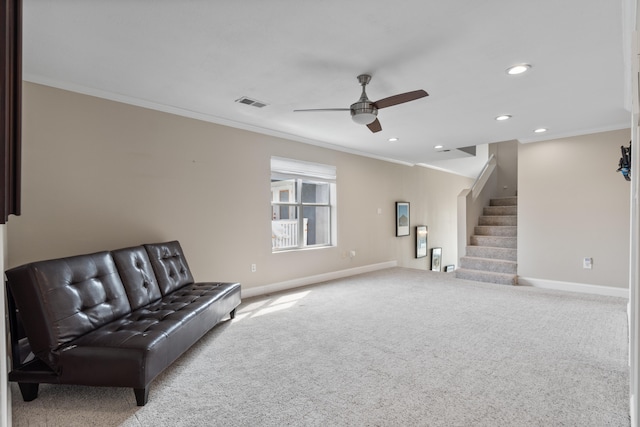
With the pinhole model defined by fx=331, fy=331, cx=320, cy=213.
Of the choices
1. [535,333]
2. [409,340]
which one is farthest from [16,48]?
[535,333]

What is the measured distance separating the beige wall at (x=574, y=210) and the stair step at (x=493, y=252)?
16.9 inches

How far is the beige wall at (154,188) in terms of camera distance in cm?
298

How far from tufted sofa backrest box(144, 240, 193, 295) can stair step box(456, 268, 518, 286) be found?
4.65 metres

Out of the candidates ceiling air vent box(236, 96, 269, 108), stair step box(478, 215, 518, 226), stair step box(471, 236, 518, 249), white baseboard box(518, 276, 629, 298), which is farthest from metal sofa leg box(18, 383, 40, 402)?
stair step box(478, 215, 518, 226)

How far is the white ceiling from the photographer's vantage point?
79.3 inches

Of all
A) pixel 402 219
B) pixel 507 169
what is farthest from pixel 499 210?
pixel 402 219

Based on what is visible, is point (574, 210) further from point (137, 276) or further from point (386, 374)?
point (137, 276)

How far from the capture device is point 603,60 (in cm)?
262

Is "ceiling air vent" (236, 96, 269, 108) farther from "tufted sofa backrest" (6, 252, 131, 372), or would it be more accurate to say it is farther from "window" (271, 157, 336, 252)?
→ "tufted sofa backrest" (6, 252, 131, 372)

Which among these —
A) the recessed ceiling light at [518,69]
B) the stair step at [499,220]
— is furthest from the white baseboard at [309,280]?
the recessed ceiling light at [518,69]

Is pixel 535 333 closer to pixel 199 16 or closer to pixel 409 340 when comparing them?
pixel 409 340

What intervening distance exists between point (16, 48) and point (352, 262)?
558 cm

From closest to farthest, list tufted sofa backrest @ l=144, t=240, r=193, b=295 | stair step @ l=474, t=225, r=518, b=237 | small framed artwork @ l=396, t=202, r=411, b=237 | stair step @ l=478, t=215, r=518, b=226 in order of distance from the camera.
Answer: tufted sofa backrest @ l=144, t=240, r=193, b=295 < stair step @ l=474, t=225, r=518, b=237 < stair step @ l=478, t=215, r=518, b=226 < small framed artwork @ l=396, t=202, r=411, b=237

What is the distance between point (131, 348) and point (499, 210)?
7360 mm
